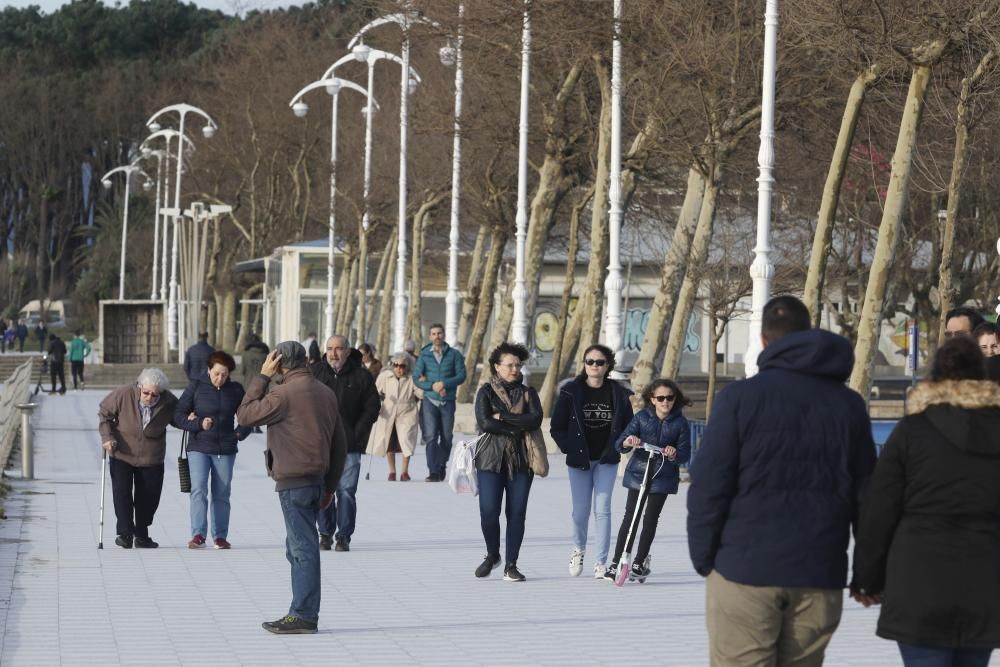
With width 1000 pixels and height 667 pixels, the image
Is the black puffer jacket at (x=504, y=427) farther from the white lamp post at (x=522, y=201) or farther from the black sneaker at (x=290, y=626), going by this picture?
the white lamp post at (x=522, y=201)

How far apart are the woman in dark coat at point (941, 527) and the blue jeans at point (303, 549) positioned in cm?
519

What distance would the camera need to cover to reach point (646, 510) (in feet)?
44.5

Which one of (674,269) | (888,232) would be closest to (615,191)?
(674,269)

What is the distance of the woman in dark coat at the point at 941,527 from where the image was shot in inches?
249

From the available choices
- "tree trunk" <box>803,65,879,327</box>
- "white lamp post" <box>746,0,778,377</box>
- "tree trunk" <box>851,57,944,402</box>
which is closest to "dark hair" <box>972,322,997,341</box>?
"white lamp post" <box>746,0,778,377</box>

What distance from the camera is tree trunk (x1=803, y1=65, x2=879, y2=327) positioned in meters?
21.4

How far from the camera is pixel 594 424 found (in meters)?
13.6

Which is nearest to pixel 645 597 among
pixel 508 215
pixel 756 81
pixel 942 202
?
pixel 756 81

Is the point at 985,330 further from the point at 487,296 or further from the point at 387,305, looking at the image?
the point at 387,305

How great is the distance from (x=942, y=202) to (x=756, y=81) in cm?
1754

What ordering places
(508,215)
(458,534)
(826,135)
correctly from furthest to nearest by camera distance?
(508,215), (826,135), (458,534)

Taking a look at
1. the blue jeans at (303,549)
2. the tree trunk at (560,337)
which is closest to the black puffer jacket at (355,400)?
the blue jeans at (303,549)

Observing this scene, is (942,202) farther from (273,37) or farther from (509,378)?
(273,37)

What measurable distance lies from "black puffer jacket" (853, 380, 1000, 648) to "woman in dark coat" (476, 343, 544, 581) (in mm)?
7130
